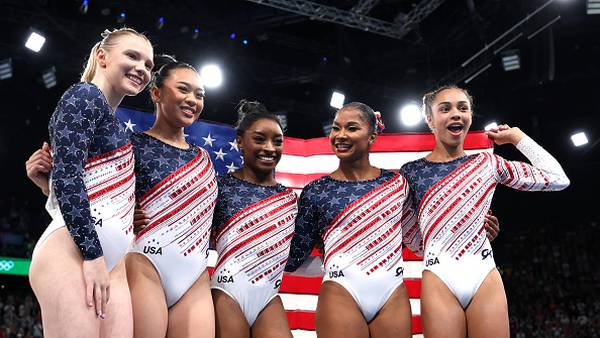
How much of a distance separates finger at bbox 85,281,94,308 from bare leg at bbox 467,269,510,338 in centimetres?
182

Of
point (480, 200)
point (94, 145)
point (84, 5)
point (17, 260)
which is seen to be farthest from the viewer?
point (17, 260)

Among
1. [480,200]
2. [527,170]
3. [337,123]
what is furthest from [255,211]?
[527,170]

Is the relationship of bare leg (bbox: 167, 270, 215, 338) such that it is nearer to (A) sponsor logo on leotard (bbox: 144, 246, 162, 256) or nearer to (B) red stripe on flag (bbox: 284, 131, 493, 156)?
(A) sponsor logo on leotard (bbox: 144, 246, 162, 256)

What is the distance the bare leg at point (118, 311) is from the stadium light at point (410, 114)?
7.66 m

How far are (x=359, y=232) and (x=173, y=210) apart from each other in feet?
3.22

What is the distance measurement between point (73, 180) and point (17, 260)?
12.1m

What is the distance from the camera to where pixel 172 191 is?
9.67 feet

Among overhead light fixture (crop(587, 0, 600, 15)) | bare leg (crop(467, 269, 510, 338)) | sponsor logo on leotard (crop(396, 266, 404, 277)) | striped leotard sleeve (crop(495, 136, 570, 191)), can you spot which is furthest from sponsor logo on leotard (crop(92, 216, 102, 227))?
overhead light fixture (crop(587, 0, 600, 15))

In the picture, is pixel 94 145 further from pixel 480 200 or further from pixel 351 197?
pixel 480 200

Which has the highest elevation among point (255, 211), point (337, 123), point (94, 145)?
point (337, 123)

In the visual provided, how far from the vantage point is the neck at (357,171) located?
11.3 ft

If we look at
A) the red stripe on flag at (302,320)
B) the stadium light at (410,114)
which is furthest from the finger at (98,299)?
the stadium light at (410,114)

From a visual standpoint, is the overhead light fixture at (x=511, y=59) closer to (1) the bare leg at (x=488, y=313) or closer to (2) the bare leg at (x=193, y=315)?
→ (1) the bare leg at (x=488, y=313)

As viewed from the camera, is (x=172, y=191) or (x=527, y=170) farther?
(x=527, y=170)
